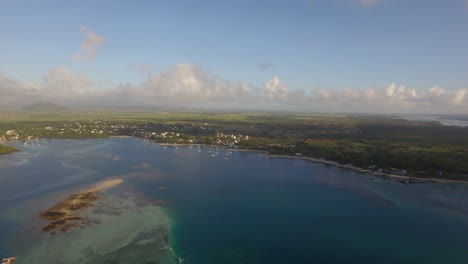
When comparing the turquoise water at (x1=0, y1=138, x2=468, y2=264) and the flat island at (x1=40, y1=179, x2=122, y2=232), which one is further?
the flat island at (x1=40, y1=179, x2=122, y2=232)

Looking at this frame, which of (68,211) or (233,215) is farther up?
(68,211)

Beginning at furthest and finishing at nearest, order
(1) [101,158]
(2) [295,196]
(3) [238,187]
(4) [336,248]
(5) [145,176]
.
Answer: (1) [101,158] < (5) [145,176] < (3) [238,187] < (2) [295,196] < (4) [336,248]

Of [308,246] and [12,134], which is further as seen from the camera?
[12,134]

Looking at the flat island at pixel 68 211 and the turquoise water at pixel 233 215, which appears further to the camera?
the flat island at pixel 68 211

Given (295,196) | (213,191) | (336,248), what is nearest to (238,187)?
(213,191)

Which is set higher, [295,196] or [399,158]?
[399,158]

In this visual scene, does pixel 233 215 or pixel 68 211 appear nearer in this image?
pixel 68 211

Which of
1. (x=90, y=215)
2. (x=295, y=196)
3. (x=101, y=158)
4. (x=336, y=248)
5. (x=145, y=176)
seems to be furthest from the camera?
(x=101, y=158)

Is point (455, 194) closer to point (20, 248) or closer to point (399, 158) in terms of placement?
point (399, 158)
